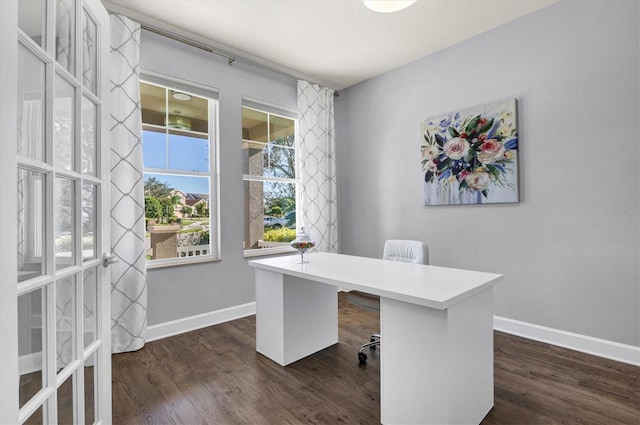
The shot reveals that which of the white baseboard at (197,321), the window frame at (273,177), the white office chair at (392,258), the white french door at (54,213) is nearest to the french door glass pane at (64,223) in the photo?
the white french door at (54,213)

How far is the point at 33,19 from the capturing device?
1018 millimetres

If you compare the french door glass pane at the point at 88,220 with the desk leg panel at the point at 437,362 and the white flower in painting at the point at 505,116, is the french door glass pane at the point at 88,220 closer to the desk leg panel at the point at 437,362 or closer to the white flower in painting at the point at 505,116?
the desk leg panel at the point at 437,362

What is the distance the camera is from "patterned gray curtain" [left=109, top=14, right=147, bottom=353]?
2555 mm

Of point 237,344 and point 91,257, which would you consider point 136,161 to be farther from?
point 237,344

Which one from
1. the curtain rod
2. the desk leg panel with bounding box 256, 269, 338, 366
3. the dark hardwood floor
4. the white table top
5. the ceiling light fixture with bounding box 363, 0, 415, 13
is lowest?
the dark hardwood floor

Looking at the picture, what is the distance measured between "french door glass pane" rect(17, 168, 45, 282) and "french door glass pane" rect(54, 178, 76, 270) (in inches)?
3.2

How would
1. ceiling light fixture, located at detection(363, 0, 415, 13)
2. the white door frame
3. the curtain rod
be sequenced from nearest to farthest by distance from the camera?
the white door frame → ceiling light fixture, located at detection(363, 0, 415, 13) → the curtain rod

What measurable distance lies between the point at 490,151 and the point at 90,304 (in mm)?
3054

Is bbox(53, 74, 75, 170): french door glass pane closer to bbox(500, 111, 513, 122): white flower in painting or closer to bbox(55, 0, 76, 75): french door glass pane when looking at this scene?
bbox(55, 0, 76, 75): french door glass pane

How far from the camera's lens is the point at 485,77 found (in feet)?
9.82

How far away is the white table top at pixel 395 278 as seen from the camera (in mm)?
1479

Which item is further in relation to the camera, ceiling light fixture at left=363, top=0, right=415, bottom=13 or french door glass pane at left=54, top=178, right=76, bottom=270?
ceiling light fixture at left=363, top=0, right=415, bottom=13

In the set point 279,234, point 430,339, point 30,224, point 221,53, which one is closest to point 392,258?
point 430,339

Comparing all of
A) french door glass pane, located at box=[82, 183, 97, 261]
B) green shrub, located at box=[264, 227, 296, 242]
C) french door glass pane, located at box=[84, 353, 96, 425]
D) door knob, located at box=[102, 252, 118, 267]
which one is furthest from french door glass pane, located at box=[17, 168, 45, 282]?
green shrub, located at box=[264, 227, 296, 242]
